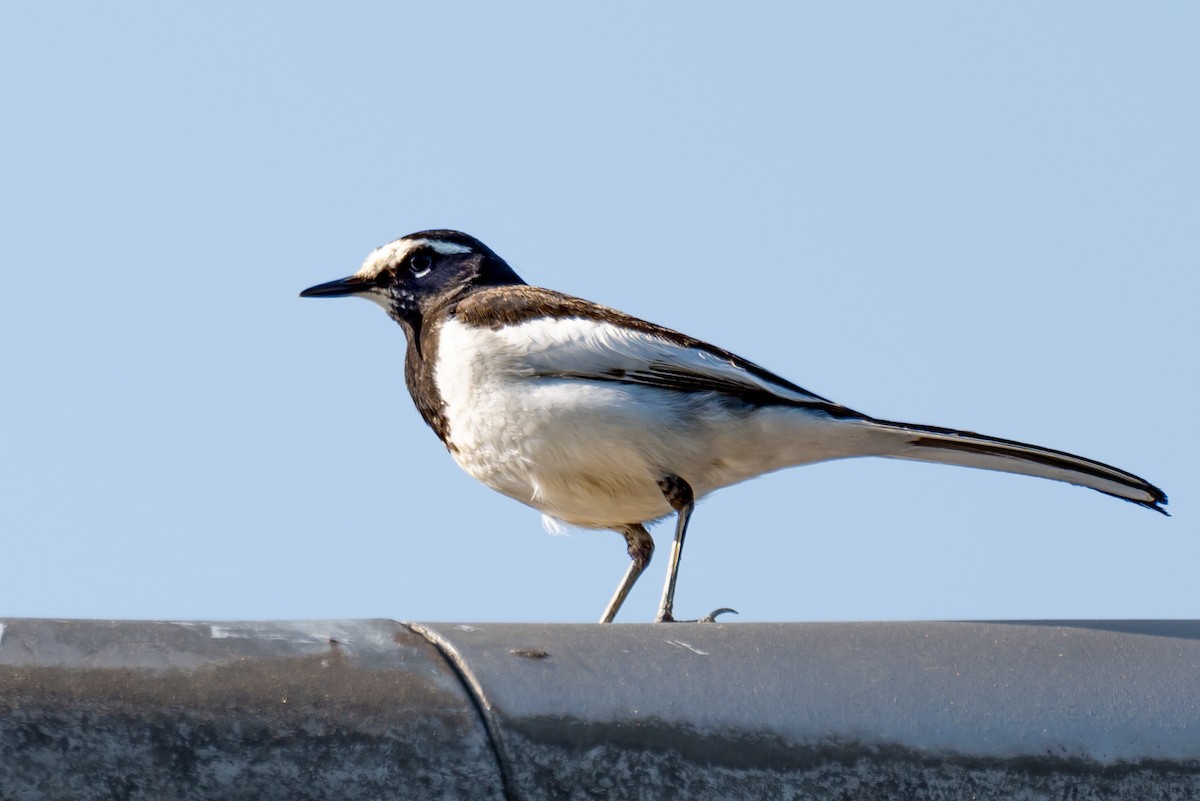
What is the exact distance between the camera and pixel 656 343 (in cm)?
677

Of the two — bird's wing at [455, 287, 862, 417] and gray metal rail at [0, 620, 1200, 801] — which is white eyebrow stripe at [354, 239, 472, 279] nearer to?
bird's wing at [455, 287, 862, 417]

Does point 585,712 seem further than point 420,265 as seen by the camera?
No

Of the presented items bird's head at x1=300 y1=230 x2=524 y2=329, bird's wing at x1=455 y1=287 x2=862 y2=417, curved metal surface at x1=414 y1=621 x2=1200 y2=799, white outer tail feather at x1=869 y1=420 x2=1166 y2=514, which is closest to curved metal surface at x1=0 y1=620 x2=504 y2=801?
curved metal surface at x1=414 y1=621 x2=1200 y2=799

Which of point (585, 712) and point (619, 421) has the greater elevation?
point (619, 421)

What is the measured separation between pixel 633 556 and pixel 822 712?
429 cm

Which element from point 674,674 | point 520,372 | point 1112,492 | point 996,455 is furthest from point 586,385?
point 674,674

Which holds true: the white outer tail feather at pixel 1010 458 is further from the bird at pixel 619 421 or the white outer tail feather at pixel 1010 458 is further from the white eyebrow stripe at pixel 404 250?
the white eyebrow stripe at pixel 404 250

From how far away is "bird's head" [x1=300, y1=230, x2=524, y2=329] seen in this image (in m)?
7.94

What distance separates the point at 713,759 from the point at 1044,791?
0.59 meters

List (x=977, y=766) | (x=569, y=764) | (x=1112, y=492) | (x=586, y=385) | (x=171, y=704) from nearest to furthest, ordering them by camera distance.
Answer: (x=171, y=704)
(x=569, y=764)
(x=977, y=766)
(x=1112, y=492)
(x=586, y=385)

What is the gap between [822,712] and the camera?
2.83 metres

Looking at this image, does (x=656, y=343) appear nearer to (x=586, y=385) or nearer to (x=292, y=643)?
(x=586, y=385)

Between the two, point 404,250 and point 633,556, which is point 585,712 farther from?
point 404,250

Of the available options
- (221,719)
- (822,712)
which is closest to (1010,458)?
(822,712)
